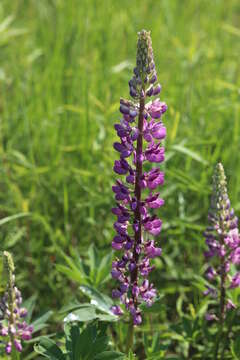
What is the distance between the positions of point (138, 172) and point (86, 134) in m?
1.75

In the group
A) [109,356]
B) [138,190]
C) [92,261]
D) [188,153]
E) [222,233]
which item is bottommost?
[109,356]

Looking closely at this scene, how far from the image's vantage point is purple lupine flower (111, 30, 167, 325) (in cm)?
199

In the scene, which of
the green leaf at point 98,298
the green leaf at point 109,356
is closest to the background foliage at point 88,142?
the green leaf at point 98,298

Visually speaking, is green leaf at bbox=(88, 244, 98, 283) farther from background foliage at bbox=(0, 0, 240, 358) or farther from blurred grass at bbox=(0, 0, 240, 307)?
blurred grass at bbox=(0, 0, 240, 307)

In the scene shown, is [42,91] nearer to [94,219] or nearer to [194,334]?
[94,219]

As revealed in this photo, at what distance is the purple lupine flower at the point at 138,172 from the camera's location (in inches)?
78.2

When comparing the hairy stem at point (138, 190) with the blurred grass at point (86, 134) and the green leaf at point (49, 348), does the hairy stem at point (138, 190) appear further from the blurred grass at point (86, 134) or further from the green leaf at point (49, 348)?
the blurred grass at point (86, 134)

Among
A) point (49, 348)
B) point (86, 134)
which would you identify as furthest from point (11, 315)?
point (86, 134)

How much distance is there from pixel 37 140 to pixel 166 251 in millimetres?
1259

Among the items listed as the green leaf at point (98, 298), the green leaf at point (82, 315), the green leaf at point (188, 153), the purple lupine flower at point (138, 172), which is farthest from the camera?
the green leaf at point (188, 153)

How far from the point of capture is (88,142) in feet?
12.5

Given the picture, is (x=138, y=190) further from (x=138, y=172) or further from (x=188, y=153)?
(x=188, y=153)

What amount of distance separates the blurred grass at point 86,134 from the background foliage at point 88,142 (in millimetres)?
10

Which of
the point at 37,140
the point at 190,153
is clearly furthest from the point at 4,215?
the point at 190,153
